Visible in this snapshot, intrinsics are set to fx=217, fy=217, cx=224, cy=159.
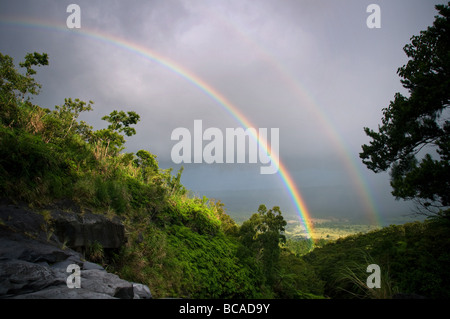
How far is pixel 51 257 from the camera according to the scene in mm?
3242

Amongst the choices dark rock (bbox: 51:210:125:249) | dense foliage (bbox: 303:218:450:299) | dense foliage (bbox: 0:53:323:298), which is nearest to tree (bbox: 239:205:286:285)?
dense foliage (bbox: 0:53:323:298)

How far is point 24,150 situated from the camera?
4582 mm

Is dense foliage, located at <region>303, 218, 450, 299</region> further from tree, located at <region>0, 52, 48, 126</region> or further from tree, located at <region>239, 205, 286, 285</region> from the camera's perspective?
tree, located at <region>0, 52, 48, 126</region>

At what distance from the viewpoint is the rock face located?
2520 millimetres

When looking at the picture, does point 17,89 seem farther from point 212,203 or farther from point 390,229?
point 390,229

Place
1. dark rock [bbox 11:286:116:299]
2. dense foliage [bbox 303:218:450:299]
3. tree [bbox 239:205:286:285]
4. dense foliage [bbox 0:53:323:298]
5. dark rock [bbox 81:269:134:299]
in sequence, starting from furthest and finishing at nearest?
tree [bbox 239:205:286:285], dense foliage [bbox 303:218:450:299], dense foliage [bbox 0:53:323:298], dark rock [bbox 81:269:134:299], dark rock [bbox 11:286:116:299]

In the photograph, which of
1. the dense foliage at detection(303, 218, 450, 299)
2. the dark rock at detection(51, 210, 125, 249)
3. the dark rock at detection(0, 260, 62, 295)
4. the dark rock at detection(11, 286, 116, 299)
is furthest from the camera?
the dense foliage at detection(303, 218, 450, 299)

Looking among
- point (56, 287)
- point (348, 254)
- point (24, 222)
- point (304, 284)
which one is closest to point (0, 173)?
point (24, 222)

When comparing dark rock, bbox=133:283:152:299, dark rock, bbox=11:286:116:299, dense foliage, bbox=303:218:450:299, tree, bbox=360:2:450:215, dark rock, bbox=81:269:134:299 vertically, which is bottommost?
dense foliage, bbox=303:218:450:299

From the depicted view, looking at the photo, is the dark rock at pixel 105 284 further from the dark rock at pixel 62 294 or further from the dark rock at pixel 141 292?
the dark rock at pixel 141 292

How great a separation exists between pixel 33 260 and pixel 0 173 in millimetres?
2090

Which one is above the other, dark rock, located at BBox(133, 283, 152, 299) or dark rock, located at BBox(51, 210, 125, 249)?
dark rock, located at BBox(51, 210, 125, 249)

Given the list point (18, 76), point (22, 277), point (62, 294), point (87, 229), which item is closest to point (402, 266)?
point (62, 294)

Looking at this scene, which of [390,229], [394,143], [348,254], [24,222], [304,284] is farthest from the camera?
[390,229]
